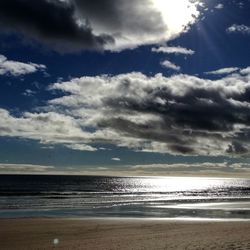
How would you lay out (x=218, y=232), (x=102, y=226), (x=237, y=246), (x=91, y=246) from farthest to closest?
(x=102, y=226) < (x=218, y=232) < (x=91, y=246) < (x=237, y=246)

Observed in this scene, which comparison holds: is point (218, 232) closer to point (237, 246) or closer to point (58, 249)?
point (237, 246)

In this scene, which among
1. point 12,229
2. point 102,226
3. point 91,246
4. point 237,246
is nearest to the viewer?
point 237,246

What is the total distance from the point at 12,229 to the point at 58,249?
1069 cm

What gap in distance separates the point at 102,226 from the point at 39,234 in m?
6.39

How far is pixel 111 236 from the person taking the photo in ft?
89.1

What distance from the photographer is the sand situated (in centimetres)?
2256

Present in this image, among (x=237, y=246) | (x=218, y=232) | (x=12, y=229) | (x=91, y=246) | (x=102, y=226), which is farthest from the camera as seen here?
(x=102, y=226)

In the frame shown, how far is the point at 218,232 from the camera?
28109 mm

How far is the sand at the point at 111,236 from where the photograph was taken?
22.6 metres

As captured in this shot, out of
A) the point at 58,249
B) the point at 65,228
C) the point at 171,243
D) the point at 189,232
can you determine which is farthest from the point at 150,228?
the point at 58,249

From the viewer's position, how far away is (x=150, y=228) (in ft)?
104

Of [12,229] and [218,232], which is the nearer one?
[218,232]

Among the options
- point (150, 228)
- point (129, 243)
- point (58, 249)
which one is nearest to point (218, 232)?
point (150, 228)

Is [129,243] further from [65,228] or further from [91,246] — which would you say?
[65,228]
